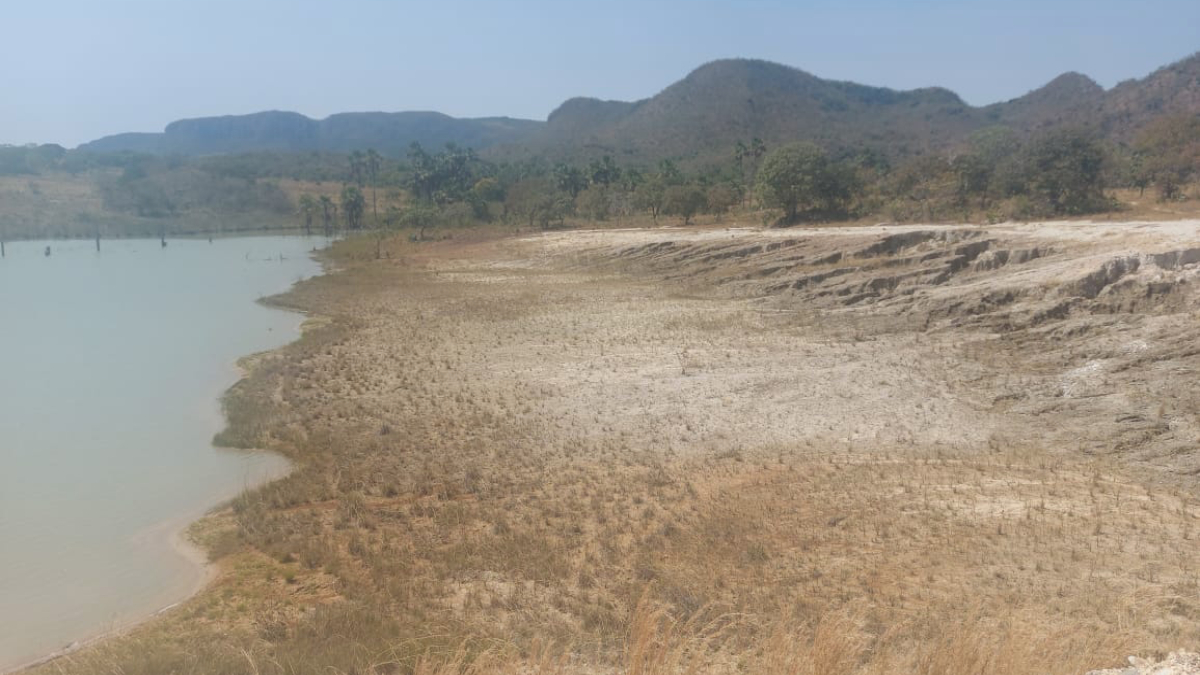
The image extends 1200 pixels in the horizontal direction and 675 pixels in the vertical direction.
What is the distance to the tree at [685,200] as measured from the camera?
52.6 metres

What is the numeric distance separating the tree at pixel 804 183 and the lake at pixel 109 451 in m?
27.8

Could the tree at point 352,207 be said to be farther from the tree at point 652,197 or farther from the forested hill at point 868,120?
the forested hill at point 868,120

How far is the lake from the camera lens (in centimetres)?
895

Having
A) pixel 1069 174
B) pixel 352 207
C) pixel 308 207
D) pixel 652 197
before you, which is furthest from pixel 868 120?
pixel 1069 174

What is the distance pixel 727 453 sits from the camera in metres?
12.0

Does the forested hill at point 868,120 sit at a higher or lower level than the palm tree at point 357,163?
higher

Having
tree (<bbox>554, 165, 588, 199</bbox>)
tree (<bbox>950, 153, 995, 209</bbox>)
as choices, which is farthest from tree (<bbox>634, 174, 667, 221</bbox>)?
tree (<bbox>950, 153, 995, 209</bbox>)

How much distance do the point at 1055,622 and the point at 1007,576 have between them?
3.74 feet

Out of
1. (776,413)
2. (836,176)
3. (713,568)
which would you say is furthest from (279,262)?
(713,568)

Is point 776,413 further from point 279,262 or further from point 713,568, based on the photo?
point 279,262

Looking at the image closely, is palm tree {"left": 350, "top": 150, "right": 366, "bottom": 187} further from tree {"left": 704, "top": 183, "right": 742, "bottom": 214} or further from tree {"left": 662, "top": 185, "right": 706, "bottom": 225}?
tree {"left": 662, "top": 185, "right": 706, "bottom": 225}

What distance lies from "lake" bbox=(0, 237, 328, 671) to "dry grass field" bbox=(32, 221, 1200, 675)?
94 cm

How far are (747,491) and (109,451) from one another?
12.5 m

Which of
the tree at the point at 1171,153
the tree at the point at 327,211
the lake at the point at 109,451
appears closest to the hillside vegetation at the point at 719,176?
the tree at the point at 1171,153
